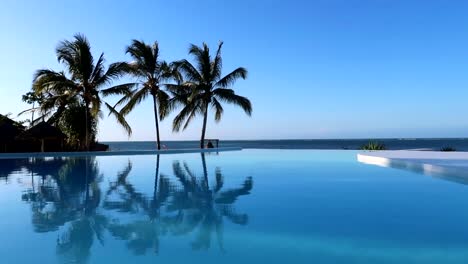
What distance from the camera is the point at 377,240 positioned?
3305mm

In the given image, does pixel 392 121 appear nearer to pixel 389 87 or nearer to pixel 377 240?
pixel 389 87

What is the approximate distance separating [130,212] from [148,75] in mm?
14446

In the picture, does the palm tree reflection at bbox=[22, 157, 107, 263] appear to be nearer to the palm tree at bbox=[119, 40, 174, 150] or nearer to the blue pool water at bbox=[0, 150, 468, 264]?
the blue pool water at bbox=[0, 150, 468, 264]

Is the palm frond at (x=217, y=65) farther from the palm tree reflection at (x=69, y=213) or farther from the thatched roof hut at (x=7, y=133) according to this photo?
the palm tree reflection at (x=69, y=213)

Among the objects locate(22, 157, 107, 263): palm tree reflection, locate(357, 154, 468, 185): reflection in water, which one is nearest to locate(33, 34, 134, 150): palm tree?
locate(22, 157, 107, 263): palm tree reflection

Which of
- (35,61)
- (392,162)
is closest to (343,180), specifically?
(392,162)

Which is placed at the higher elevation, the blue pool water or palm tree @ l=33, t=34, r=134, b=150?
palm tree @ l=33, t=34, r=134, b=150

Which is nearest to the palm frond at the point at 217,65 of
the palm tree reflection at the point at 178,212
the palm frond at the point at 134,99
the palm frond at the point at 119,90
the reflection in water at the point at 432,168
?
the palm frond at the point at 134,99

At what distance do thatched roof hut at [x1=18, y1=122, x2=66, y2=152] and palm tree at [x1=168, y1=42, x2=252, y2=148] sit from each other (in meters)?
5.79

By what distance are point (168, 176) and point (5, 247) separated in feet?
17.4

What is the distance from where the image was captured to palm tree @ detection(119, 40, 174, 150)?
17.7 meters

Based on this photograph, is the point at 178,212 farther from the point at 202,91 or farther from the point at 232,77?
the point at 232,77

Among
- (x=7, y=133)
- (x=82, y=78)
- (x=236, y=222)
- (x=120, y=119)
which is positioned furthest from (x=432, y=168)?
(x=7, y=133)

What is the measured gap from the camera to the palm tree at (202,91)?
18.2 meters
